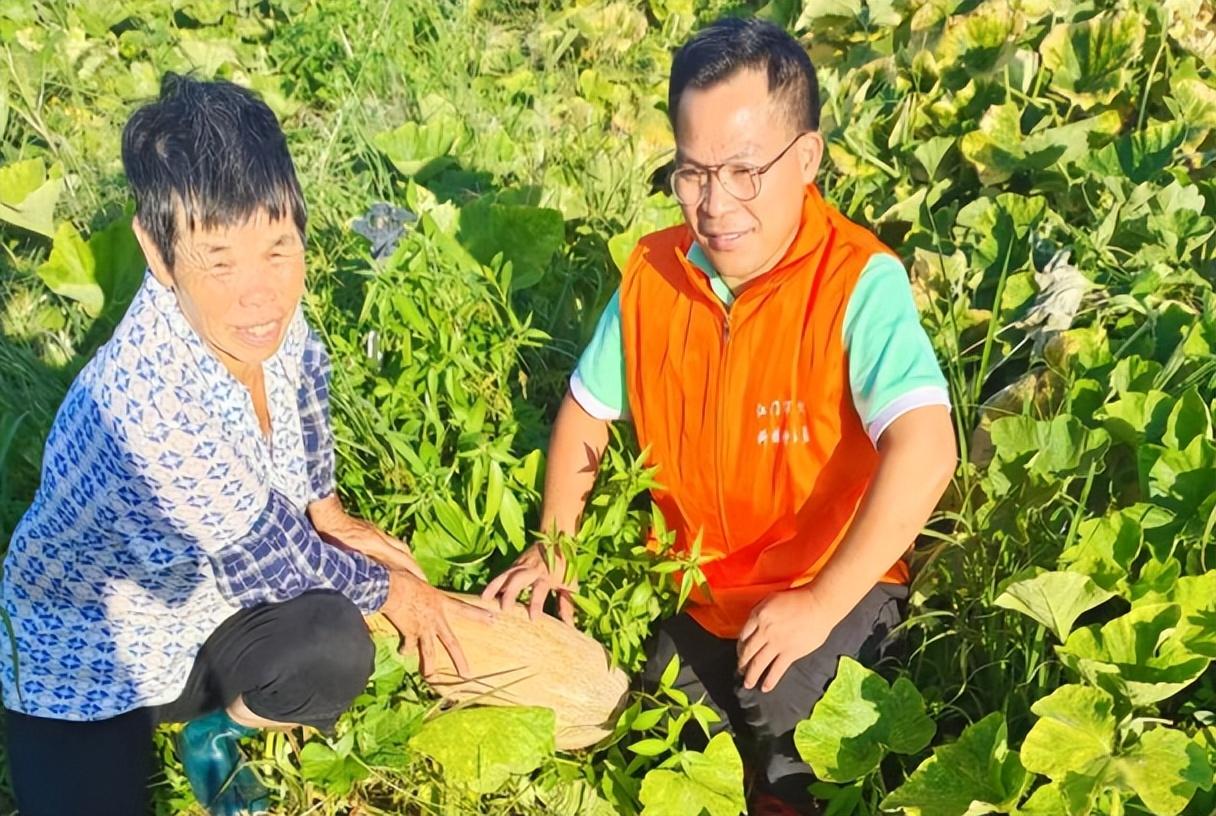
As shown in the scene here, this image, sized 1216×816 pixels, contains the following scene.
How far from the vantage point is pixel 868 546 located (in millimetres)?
1925

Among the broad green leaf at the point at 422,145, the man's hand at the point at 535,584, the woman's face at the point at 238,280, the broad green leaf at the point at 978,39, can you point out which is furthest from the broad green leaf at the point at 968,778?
the broad green leaf at the point at 422,145

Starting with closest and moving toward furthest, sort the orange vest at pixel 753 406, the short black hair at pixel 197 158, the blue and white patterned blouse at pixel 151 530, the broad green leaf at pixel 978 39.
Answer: the short black hair at pixel 197 158
the blue and white patterned blouse at pixel 151 530
the orange vest at pixel 753 406
the broad green leaf at pixel 978 39

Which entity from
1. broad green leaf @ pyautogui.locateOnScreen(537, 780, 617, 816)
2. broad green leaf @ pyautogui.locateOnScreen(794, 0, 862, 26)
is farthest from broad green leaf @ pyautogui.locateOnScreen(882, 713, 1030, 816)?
broad green leaf @ pyautogui.locateOnScreen(794, 0, 862, 26)

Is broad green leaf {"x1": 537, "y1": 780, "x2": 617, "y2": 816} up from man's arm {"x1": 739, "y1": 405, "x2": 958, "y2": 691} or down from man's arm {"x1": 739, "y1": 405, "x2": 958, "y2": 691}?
down

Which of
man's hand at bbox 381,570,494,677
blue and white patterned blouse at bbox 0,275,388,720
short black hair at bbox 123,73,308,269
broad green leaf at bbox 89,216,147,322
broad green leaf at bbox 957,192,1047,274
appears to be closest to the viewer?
short black hair at bbox 123,73,308,269

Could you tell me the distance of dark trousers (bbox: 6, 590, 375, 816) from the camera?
6.43 feet

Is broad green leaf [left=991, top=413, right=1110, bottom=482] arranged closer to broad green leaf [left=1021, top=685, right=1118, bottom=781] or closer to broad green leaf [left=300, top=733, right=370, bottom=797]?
broad green leaf [left=1021, top=685, right=1118, bottom=781]

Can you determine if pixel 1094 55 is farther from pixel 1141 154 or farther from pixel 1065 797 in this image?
pixel 1065 797

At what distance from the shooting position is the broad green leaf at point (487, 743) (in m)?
2.02

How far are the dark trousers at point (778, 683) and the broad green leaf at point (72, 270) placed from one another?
1511 millimetres

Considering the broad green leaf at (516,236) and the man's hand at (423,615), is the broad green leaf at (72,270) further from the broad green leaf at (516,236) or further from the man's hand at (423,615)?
the man's hand at (423,615)

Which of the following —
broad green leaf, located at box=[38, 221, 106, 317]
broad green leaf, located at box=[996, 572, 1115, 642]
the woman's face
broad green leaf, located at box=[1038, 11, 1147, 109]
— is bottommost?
broad green leaf, located at box=[996, 572, 1115, 642]

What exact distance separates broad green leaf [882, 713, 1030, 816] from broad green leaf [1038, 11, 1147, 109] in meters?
1.78

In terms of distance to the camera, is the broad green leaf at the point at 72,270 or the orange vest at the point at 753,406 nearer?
the orange vest at the point at 753,406
